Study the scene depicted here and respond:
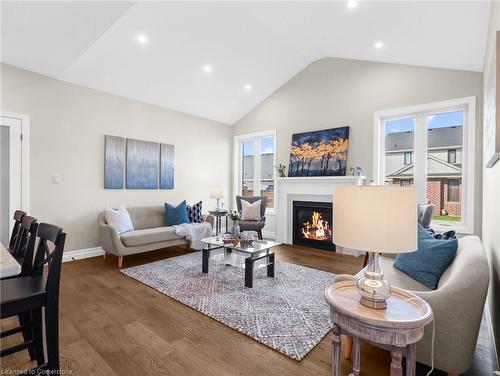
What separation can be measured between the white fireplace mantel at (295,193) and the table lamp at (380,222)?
137 inches

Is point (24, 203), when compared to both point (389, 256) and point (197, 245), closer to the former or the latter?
point (197, 245)

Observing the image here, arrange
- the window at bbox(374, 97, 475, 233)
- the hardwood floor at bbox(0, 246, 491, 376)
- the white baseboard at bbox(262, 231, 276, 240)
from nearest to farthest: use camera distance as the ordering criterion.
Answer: the hardwood floor at bbox(0, 246, 491, 376)
the window at bbox(374, 97, 475, 233)
the white baseboard at bbox(262, 231, 276, 240)

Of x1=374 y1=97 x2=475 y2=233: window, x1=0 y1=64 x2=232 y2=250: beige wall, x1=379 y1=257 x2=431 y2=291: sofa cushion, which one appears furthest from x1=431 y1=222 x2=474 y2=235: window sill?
x1=0 y1=64 x2=232 y2=250: beige wall

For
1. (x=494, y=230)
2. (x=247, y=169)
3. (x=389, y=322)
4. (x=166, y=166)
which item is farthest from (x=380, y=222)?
(x=247, y=169)

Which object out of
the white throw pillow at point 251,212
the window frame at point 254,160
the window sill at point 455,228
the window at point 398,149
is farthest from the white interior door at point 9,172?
the window sill at point 455,228

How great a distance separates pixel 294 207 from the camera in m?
5.36

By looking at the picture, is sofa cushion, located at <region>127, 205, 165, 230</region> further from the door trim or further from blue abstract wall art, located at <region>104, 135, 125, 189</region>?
the door trim

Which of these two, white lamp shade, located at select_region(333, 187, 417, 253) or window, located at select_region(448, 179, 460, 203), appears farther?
window, located at select_region(448, 179, 460, 203)

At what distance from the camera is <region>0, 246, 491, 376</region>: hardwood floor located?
5.61 feet

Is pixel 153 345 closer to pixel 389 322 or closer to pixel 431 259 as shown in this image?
pixel 389 322

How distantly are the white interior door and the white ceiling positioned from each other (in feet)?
2.83

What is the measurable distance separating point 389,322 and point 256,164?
5.35 meters

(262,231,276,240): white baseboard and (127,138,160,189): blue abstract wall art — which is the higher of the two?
(127,138,160,189): blue abstract wall art

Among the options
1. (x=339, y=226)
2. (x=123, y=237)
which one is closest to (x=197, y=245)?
(x=123, y=237)
